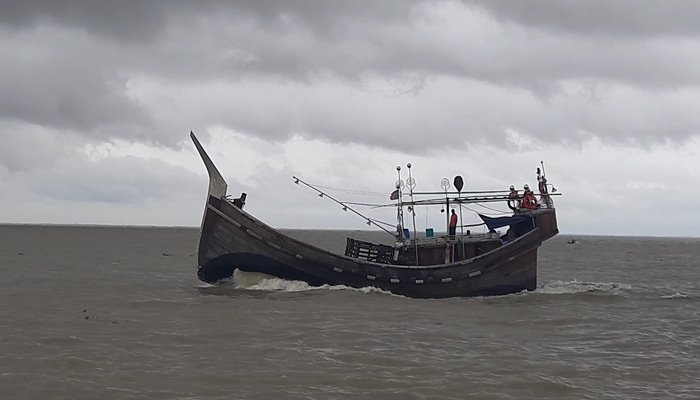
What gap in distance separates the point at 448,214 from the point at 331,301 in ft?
18.4

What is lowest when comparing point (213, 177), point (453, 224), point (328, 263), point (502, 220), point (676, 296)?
point (676, 296)

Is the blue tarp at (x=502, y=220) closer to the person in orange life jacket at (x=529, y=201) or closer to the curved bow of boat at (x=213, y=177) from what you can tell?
the person in orange life jacket at (x=529, y=201)

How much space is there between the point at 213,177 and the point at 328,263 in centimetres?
516

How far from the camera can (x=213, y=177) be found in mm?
24953

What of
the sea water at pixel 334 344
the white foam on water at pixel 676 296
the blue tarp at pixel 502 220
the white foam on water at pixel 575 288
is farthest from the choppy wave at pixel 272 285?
the white foam on water at pixel 676 296

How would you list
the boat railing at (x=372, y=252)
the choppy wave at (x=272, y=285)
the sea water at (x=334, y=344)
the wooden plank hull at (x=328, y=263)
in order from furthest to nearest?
the boat railing at (x=372, y=252), the choppy wave at (x=272, y=285), the wooden plank hull at (x=328, y=263), the sea water at (x=334, y=344)

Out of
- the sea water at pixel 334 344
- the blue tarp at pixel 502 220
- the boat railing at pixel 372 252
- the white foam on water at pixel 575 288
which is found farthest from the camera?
the white foam on water at pixel 575 288

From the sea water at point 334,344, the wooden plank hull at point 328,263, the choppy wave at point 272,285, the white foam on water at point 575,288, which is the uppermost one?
the wooden plank hull at point 328,263

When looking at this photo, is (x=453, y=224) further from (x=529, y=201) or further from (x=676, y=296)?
(x=676, y=296)

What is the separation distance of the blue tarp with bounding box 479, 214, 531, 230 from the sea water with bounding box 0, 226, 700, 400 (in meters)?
2.64

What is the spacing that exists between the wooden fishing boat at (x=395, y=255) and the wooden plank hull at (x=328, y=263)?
0.11ft

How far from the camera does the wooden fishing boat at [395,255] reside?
79.4 feet

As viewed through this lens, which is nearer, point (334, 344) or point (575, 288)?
point (334, 344)

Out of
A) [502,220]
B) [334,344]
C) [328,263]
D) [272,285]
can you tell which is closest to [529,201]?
[502,220]
